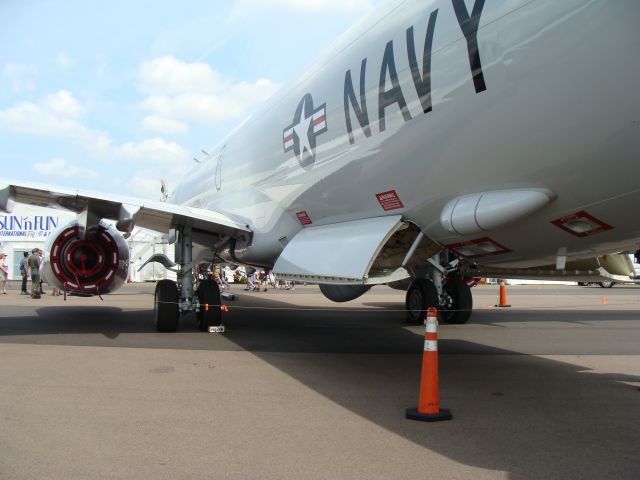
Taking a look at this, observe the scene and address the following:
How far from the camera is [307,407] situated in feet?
14.2

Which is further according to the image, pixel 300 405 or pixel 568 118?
pixel 300 405

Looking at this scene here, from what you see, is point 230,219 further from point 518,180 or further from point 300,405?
point 518,180

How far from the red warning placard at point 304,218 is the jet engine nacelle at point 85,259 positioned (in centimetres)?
372

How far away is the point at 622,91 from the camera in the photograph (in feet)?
10.5

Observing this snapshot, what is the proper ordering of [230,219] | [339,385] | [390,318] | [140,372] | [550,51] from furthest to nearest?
1. [390,318]
2. [230,219]
3. [140,372]
4. [339,385]
5. [550,51]

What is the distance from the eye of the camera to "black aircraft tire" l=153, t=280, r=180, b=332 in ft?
28.2

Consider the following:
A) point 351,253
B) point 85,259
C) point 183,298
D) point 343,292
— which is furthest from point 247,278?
point 351,253

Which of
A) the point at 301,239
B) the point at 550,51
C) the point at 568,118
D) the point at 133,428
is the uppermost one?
the point at 550,51

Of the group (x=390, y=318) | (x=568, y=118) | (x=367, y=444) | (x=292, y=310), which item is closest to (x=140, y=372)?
(x=367, y=444)

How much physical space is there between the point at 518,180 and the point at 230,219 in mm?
5416

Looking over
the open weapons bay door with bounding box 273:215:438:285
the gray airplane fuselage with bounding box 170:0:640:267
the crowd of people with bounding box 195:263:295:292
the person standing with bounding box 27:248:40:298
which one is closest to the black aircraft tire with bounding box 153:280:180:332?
the crowd of people with bounding box 195:263:295:292

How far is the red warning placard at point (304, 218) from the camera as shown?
6.39 meters

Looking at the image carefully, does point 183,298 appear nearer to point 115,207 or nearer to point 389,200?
point 115,207

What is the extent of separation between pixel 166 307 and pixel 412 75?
5698 millimetres
